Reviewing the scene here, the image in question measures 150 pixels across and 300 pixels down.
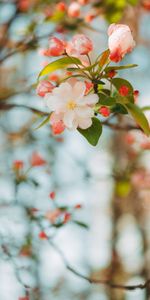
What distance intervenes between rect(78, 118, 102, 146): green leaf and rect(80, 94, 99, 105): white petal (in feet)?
0.21

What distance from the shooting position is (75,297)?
19.1 feet

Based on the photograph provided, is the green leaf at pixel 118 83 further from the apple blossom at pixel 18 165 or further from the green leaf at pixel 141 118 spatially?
the apple blossom at pixel 18 165

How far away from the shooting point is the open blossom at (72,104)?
3.62 ft

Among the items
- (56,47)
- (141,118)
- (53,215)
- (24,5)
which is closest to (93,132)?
(141,118)

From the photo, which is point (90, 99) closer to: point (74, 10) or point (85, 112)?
point (85, 112)

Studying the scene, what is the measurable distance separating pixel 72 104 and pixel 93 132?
9 centimetres

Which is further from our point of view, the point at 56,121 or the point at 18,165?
the point at 18,165

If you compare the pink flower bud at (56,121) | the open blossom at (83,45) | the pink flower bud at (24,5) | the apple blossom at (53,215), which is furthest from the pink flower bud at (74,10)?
the pink flower bud at (56,121)

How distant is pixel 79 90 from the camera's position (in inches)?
44.3

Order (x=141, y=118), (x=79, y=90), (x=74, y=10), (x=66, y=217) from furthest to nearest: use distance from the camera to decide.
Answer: (x=74, y=10) < (x=66, y=217) < (x=79, y=90) < (x=141, y=118)

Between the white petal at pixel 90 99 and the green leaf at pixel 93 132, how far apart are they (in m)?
0.06

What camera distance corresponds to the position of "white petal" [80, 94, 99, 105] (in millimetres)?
1083

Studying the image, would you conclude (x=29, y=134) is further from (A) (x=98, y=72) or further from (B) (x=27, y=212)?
(A) (x=98, y=72)

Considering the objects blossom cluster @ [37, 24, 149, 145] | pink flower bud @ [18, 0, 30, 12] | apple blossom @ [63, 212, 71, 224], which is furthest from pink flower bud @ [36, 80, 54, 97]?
pink flower bud @ [18, 0, 30, 12]
